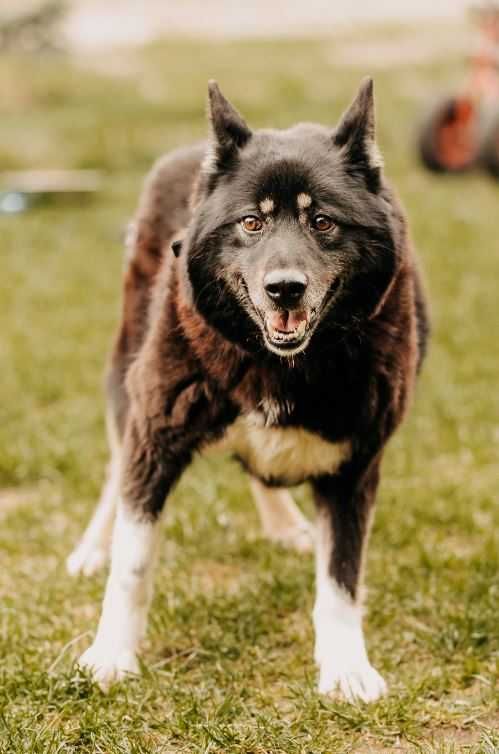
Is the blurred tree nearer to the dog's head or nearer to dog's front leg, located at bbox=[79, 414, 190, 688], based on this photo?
the dog's head

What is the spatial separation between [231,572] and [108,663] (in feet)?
3.28

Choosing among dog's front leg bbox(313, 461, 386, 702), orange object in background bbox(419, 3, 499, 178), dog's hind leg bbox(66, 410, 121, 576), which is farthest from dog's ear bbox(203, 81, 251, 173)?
orange object in background bbox(419, 3, 499, 178)

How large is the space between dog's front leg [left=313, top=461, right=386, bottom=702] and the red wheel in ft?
33.8

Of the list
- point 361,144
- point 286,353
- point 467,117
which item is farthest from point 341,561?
point 467,117

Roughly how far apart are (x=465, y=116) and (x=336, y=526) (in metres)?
10.9

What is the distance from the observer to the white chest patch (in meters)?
3.42

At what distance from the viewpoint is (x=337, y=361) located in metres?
3.37

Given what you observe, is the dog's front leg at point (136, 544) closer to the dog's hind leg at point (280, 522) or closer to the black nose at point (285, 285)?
the black nose at point (285, 285)

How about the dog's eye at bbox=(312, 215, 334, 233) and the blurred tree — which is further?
the blurred tree

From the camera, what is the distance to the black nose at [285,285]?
9.89 feet

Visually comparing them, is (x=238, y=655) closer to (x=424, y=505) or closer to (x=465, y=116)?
(x=424, y=505)

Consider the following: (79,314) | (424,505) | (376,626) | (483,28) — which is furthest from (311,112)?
(376,626)

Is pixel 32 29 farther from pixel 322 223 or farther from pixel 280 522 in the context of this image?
pixel 322 223

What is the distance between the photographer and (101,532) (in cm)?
445
